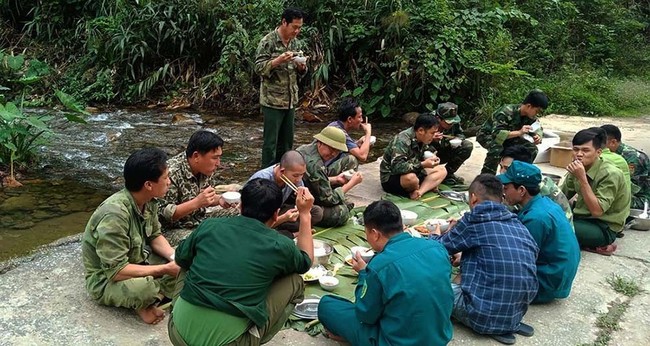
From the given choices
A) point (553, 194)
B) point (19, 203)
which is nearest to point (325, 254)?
point (553, 194)

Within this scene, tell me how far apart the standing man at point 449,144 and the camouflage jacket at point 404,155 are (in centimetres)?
25

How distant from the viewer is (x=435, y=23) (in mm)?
10328

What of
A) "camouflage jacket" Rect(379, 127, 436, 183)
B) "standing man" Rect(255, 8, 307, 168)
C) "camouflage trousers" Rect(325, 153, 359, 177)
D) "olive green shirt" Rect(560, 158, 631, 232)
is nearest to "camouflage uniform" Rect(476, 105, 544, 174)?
"camouflage jacket" Rect(379, 127, 436, 183)

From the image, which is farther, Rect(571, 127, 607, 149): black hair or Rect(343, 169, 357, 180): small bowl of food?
Rect(343, 169, 357, 180): small bowl of food

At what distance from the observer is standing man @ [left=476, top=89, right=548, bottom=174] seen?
6133mm

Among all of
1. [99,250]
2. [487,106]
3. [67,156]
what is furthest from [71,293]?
[487,106]

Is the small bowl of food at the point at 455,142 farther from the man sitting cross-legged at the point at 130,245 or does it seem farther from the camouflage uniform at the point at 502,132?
the man sitting cross-legged at the point at 130,245

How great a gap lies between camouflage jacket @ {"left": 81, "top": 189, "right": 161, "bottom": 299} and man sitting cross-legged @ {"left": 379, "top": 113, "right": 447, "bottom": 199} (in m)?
2.81

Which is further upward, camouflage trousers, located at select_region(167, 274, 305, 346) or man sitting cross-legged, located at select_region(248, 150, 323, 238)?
man sitting cross-legged, located at select_region(248, 150, 323, 238)

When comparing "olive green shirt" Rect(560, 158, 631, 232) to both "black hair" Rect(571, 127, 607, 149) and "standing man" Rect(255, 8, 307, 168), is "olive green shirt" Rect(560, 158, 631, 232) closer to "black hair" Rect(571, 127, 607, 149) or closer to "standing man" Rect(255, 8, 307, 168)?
"black hair" Rect(571, 127, 607, 149)

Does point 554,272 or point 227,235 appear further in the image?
point 554,272

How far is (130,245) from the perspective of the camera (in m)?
3.32

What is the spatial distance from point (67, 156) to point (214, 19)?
4768 mm

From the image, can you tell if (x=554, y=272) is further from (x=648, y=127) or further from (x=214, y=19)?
(x=214, y=19)
